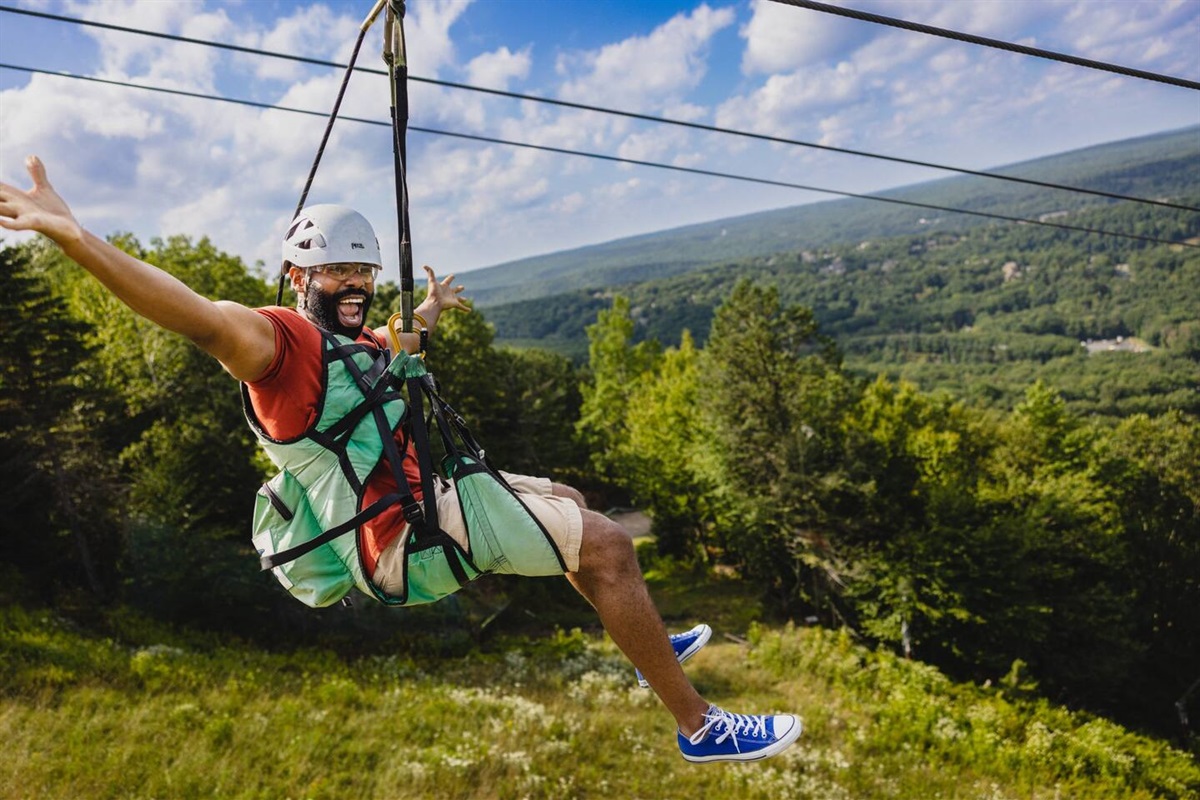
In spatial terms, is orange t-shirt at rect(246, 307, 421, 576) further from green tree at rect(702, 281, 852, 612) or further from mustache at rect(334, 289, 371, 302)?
green tree at rect(702, 281, 852, 612)

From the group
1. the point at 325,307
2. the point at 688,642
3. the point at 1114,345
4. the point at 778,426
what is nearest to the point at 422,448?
the point at 325,307

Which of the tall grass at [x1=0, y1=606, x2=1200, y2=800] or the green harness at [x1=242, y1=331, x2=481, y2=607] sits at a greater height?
the green harness at [x1=242, y1=331, x2=481, y2=607]

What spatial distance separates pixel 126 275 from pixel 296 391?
827mm

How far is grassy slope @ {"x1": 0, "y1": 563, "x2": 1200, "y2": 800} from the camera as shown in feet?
29.5

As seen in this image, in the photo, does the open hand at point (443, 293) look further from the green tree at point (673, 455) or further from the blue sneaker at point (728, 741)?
the green tree at point (673, 455)

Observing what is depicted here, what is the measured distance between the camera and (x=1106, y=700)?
26688 millimetres

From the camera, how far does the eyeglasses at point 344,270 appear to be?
3367 millimetres

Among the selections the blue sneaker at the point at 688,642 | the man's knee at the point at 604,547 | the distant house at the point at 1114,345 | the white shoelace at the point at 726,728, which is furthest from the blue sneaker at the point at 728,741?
the distant house at the point at 1114,345

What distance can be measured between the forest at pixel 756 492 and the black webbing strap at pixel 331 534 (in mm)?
17963

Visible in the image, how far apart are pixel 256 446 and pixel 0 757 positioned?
1565 centimetres

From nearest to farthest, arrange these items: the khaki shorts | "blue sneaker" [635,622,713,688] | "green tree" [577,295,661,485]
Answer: the khaki shorts
"blue sneaker" [635,622,713,688]
"green tree" [577,295,661,485]

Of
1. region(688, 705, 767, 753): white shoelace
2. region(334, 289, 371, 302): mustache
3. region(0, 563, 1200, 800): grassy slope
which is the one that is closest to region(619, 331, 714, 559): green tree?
region(0, 563, 1200, 800): grassy slope

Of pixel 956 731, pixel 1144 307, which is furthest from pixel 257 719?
pixel 1144 307

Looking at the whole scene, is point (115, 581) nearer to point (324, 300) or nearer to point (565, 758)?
point (565, 758)
